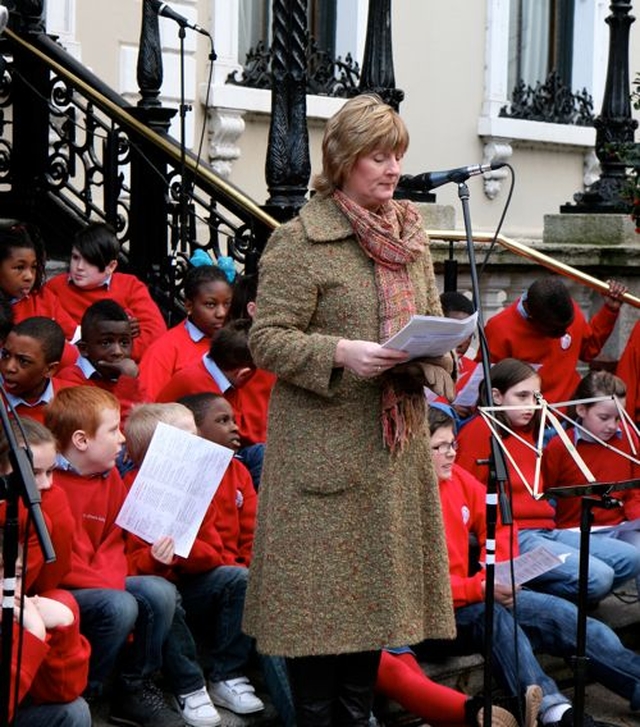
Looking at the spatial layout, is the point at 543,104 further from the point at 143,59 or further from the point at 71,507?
the point at 71,507

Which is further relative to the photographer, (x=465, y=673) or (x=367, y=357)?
(x=465, y=673)

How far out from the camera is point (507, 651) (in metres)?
6.21

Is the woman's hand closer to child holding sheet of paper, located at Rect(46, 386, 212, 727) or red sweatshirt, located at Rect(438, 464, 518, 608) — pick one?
child holding sheet of paper, located at Rect(46, 386, 212, 727)

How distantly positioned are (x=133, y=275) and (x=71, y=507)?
3.24 meters

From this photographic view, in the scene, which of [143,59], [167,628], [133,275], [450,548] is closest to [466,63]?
[143,59]

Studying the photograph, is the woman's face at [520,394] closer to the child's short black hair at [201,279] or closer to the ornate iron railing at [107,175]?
the child's short black hair at [201,279]

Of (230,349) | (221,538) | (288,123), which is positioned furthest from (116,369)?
(288,123)

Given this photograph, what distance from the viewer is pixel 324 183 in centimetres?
481

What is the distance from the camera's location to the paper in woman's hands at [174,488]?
5555 millimetres

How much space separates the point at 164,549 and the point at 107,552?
0.19m

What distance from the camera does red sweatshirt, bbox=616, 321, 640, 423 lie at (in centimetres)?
891

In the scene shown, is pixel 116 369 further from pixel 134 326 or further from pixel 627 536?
pixel 627 536

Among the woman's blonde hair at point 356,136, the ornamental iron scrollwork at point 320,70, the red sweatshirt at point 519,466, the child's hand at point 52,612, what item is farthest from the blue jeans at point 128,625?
the ornamental iron scrollwork at point 320,70

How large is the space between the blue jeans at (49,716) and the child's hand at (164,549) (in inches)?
27.1
